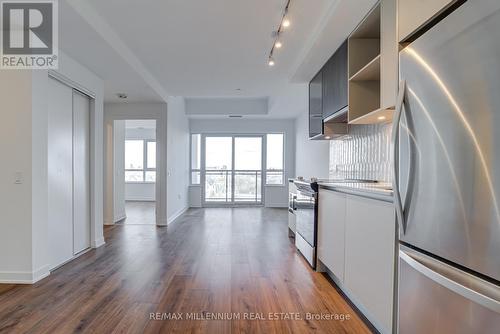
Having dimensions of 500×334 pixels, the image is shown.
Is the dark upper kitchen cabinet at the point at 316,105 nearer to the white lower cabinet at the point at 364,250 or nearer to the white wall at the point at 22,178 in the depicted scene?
the white lower cabinet at the point at 364,250

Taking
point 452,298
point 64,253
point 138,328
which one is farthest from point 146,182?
point 452,298

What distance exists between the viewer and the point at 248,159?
8.05 m

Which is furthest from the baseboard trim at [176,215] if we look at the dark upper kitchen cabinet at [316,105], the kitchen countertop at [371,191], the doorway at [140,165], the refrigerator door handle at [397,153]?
the refrigerator door handle at [397,153]

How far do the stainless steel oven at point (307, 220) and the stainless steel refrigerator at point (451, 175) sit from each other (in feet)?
5.22

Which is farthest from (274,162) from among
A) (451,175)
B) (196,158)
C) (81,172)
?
(451,175)

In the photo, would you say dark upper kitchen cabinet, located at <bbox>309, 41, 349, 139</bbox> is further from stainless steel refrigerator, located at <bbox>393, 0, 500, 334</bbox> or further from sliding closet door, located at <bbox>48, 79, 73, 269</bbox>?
sliding closet door, located at <bbox>48, 79, 73, 269</bbox>

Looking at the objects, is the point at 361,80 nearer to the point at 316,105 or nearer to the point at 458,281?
the point at 316,105

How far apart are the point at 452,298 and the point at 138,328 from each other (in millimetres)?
1878

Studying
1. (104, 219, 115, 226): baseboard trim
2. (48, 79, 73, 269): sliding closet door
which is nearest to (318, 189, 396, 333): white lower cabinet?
(48, 79, 73, 269): sliding closet door

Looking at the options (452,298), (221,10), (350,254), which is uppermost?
(221,10)

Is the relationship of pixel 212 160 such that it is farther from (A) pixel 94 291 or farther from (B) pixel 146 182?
(A) pixel 94 291

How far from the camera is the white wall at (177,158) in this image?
5.68m

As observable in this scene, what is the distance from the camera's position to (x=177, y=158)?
21.1 feet

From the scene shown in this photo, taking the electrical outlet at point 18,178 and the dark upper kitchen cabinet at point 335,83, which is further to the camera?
the dark upper kitchen cabinet at point 335,83
